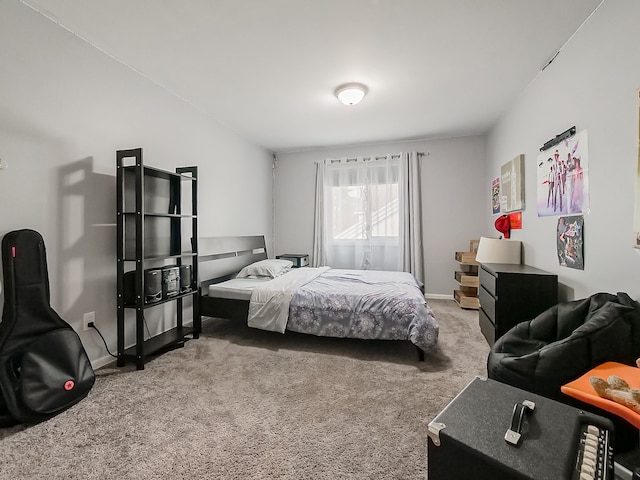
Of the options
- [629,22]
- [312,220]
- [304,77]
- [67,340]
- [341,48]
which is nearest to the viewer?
[629,22]

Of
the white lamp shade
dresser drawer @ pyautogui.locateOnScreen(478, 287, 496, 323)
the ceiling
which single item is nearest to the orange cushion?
dresser drawer @ pyautogui.locateOnScreen(478, 287, 496, 323)

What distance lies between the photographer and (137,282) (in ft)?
7.86

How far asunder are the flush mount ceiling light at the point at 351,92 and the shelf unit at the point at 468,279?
2.73 meters

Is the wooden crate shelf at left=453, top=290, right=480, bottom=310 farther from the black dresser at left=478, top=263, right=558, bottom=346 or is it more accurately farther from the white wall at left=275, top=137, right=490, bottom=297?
the black dresser at left=478, top=263, right=558, bottom=346

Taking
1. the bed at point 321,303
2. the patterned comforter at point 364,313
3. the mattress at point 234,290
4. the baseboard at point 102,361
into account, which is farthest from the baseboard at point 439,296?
the baseboard at point 102,361

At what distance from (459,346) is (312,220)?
3307 millimetres

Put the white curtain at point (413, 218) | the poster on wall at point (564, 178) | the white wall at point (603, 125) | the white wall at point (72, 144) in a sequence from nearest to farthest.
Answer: the white wall at point (603, 125), the white wall at point (72, 144), the poster on wall at point (564, 178), the white curtain at point (413, 218)

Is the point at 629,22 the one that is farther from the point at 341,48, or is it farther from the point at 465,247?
the point at 465,247

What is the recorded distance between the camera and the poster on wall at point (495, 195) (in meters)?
3.93

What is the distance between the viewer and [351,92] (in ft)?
9.93

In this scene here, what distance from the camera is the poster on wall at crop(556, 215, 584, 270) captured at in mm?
2115

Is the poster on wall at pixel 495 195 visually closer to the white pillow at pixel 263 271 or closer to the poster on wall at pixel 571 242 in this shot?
the poster on wall at pixel 571 242

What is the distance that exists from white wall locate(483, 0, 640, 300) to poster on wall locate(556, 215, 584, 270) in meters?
0.05

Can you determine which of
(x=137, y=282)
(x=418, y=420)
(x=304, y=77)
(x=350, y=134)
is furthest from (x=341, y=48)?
(x=418, y=420)
